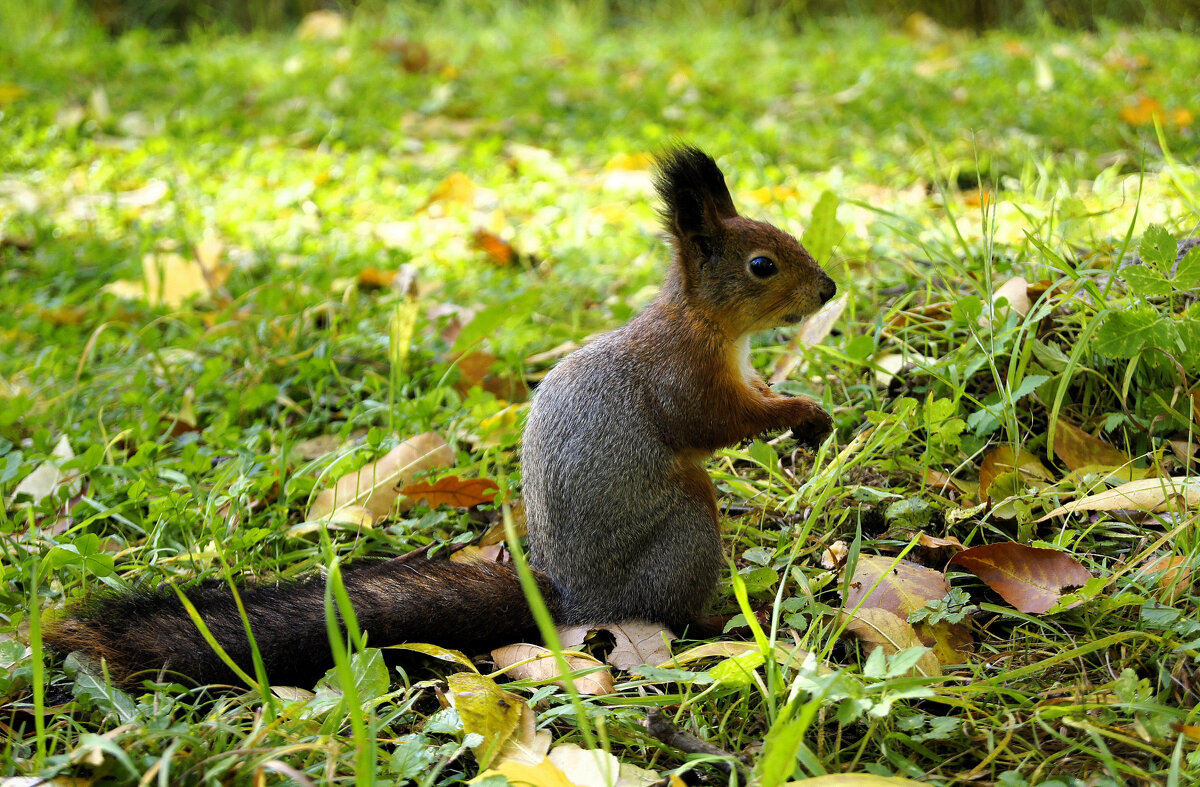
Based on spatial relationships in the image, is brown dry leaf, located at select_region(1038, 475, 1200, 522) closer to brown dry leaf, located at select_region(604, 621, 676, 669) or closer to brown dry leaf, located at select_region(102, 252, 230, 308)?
brown dry leaf, located at select_region(604, 621, 676, 669)

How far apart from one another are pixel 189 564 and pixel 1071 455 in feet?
5.95

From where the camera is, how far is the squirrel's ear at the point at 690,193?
1973 millimetres

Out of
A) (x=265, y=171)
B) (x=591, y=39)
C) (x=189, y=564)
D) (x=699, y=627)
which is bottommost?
(x=699, y=627)

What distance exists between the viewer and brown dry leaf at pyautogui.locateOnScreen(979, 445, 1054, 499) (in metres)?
1.91

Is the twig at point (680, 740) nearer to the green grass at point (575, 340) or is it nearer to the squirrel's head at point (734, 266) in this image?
the green grass at point (575, 340)

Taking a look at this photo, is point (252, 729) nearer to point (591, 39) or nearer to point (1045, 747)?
point (1045, 747)

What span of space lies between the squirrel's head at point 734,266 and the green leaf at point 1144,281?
0.56 metres

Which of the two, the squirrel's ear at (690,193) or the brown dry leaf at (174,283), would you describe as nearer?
the squirrel's ear at (690,193)

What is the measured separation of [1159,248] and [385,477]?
166 centimetres

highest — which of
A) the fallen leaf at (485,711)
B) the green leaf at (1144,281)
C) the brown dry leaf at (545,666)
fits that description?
the green leaf at (1144,281)

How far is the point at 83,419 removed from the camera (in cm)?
265

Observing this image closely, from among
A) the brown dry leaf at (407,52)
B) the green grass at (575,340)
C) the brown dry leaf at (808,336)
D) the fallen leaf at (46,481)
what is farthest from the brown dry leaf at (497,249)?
the brown dry leaf at (407,52)

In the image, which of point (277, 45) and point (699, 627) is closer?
point (699, 627)

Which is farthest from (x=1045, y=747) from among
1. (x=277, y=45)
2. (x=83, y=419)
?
(x=277, y=45)
